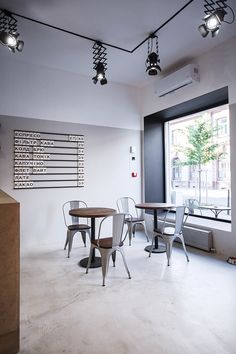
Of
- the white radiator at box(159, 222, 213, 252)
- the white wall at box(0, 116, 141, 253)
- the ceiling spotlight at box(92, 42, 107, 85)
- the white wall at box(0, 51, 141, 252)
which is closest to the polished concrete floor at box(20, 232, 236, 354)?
the white radiator at box(159, 222, 213, 252)

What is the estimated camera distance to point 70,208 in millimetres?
4441

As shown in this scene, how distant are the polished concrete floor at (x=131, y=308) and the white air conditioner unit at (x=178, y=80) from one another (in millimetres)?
2999

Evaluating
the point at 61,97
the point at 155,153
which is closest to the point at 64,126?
the point at 61,97

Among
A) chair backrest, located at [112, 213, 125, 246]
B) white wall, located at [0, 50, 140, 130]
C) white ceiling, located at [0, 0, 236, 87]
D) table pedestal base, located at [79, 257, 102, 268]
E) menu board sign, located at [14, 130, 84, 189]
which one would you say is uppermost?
white ceiling, located at [0, 0, 236, 87]

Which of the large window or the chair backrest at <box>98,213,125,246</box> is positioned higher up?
the large window

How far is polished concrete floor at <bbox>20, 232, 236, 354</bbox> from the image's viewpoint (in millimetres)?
1768

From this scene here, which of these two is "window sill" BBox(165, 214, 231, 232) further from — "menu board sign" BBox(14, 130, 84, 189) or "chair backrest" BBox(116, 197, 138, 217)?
"menu board sign" BBox(14, 130, 84, 189)

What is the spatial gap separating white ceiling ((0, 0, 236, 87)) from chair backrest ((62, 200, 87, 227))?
2.58m

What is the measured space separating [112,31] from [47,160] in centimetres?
242

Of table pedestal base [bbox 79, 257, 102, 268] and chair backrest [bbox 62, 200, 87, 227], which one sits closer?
table pedestal base [bbox 79, 257, 102, 268]

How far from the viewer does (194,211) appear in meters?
4.92

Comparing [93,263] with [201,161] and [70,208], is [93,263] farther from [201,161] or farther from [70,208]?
[201,161]

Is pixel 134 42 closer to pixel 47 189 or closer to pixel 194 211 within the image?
pixel 47 189

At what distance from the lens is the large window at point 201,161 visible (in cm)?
436
